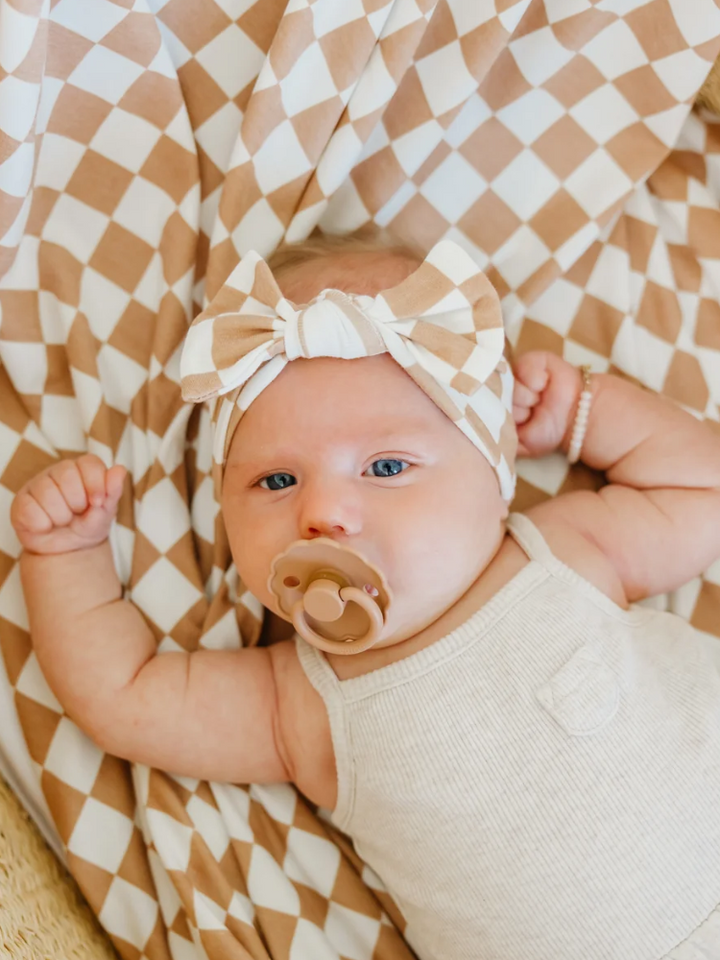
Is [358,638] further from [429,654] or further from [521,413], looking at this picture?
[521,413]

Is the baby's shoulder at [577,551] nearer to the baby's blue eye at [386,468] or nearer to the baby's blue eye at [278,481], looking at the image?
the baby's blue eye at [386,468]

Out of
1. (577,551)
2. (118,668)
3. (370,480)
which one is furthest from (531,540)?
(118,668)

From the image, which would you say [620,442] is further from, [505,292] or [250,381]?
[250,381]

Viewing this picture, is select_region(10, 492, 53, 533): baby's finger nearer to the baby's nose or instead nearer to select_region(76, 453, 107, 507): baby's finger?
select_region(76, 453, 107, 507): baby's finger

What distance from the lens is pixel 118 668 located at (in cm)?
133

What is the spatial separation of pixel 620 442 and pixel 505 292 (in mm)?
330

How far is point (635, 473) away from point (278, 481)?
1.90 feet

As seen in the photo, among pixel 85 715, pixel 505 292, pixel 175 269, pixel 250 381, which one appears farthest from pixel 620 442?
pixel 85 715

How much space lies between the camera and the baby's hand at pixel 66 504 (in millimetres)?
1348

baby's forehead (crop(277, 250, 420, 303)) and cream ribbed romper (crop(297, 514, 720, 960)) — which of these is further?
baby's forehead (crop(277, 250, 420, 303))

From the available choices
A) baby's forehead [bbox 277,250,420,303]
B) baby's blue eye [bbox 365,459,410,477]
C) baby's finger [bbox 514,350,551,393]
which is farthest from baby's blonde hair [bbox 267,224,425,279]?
baby's blue eye [bbox 365,459,410,477]

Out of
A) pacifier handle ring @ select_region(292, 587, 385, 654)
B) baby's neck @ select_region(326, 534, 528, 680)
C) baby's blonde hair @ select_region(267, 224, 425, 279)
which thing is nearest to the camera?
pacifier handle ring @ select_region(292, 587, 385, 654)

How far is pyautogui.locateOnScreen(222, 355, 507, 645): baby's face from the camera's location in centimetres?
116

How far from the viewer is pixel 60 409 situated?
1518 millimetres
